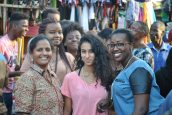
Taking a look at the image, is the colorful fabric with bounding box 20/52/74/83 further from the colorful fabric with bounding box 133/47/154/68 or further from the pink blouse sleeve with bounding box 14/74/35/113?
the colorful fabric with bounding box 133/47/154/68

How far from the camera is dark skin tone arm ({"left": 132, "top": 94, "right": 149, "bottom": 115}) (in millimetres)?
3367

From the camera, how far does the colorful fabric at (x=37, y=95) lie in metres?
3.83

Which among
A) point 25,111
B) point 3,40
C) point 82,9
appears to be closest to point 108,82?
point 25,111

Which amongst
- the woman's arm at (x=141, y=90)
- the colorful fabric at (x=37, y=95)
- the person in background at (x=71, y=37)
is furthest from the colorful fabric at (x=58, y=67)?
the woman's arm at (x=141, y=90)

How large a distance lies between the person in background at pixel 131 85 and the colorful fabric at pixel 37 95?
2.03ft

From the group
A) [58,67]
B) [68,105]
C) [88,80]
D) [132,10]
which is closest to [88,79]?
[88,80]

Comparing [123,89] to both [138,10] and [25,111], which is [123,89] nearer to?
[25,111]

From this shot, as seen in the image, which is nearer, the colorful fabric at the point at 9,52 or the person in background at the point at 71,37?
the person in background at the point at 71,37

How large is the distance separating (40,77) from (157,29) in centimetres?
318

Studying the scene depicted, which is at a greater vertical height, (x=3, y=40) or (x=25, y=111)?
(x=3, y=40)

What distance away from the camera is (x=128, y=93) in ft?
11.4

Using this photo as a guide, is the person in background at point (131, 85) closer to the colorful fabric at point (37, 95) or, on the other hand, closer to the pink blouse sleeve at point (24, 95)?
the colorful fabric at point (37, 95)

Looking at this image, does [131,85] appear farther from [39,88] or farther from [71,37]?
[71,37]

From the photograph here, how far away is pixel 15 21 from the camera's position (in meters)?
5.71
